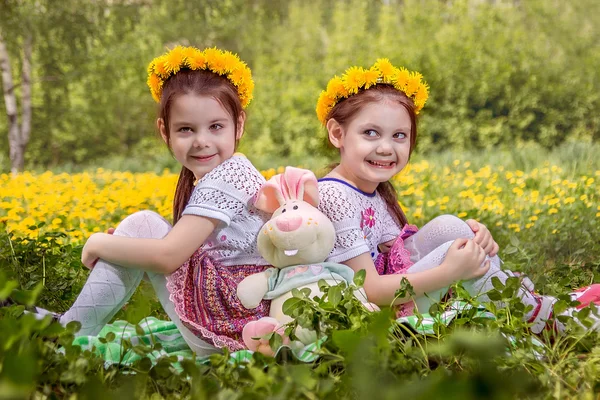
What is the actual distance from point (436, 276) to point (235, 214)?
0.67 metres

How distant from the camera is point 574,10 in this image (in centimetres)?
1355

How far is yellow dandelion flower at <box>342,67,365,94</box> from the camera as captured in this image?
2.56 m

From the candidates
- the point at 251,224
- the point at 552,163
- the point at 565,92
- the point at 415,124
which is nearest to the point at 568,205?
the point at 552,163

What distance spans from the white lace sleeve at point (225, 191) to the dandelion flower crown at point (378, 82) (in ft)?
1.46

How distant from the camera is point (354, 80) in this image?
2.57 metres

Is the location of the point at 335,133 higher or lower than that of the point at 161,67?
lower

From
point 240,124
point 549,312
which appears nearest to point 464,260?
point 549,312

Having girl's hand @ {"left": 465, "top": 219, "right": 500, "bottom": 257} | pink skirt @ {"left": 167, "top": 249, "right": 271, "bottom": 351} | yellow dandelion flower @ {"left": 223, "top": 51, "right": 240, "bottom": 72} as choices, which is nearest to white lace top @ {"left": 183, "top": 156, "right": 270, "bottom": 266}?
pink skirt @ {"left": 167, "top": 249, "right": 271, "bottom": 351}

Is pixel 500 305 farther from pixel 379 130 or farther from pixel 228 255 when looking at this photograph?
pixel 228 255

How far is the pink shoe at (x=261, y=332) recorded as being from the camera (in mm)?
2133

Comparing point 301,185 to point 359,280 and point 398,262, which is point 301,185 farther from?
point 398,262

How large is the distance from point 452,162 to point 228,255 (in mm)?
5297

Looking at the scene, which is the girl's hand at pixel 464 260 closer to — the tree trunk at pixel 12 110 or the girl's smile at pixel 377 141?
the girl's smile at pixel 377 141

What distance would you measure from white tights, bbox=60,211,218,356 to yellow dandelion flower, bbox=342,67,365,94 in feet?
2.64
